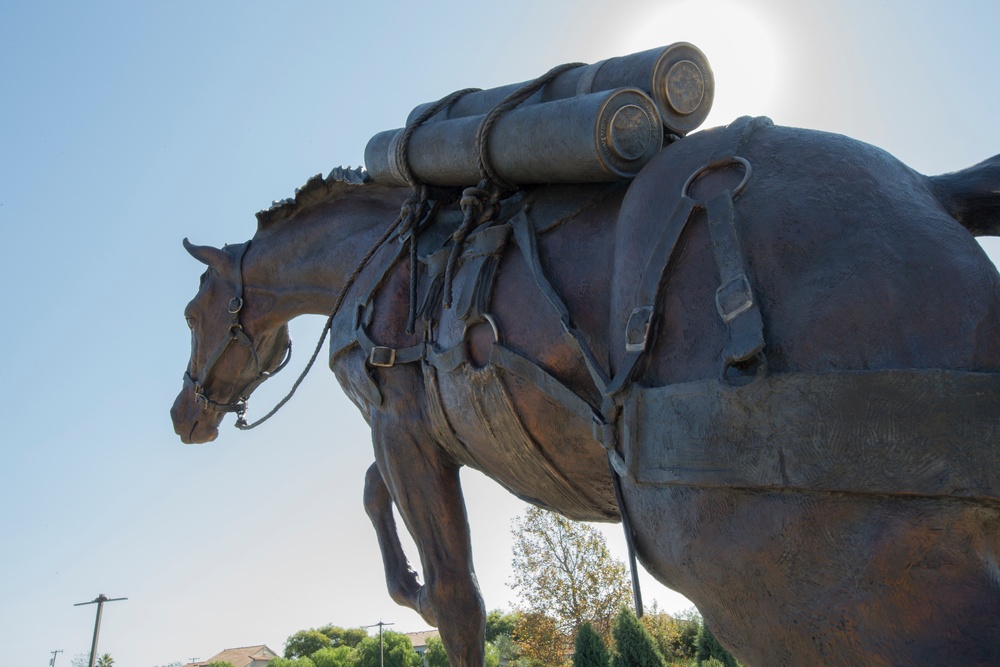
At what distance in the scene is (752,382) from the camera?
2.25 meters

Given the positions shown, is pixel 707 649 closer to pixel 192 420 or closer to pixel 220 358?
pixel 192 420

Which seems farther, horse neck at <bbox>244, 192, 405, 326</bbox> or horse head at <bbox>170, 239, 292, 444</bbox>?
horse head at <bbox>170, 239, 292, 444</bbox>

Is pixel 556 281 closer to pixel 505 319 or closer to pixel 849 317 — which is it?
pixel 505 319

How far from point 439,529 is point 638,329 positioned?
5.77ft

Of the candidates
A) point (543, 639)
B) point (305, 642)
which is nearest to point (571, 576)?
point (543, 639)

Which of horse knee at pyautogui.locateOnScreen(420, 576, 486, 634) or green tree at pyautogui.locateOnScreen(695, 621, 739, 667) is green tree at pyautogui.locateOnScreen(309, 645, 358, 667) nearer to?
green tree at pyautogui.locateOnScreen(695, 621, 739, 667)

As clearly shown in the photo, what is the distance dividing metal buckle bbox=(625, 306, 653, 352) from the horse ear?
3.50 meters

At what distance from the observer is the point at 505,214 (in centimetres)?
371

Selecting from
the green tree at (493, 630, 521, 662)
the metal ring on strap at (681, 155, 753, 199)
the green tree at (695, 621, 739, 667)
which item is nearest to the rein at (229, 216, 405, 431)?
the metal ring on strap at (681, 155, 753, 199)

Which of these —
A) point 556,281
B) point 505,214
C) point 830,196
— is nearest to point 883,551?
point 830,196

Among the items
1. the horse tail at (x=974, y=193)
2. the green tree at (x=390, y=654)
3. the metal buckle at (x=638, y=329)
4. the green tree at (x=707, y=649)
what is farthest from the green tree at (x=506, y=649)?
the horse tail at (x=974, y=193)

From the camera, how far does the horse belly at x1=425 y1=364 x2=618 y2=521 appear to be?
10.3 ft

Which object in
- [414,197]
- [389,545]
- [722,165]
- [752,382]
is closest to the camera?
[752,382]

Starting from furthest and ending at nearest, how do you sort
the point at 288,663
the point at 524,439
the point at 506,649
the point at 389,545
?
the point at 288,663
the point at 506,649
the point at 389,545
the point at 524,439
